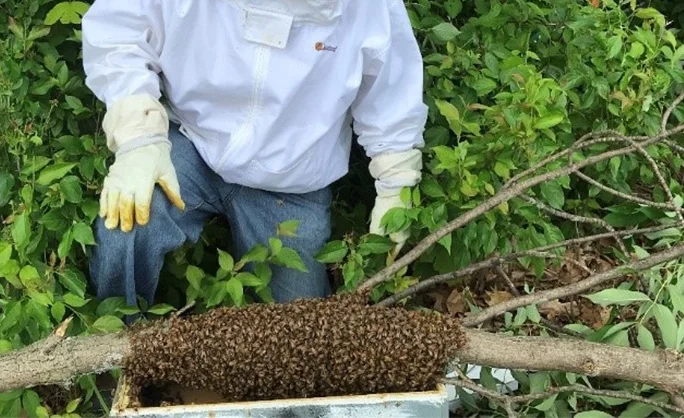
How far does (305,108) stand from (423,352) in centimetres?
75

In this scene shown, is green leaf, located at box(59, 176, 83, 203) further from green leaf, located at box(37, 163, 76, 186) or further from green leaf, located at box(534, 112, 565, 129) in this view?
green leaf, located at box(534, 112, 565, 129)

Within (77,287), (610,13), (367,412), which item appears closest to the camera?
(367,412)

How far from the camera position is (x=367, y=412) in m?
1.43

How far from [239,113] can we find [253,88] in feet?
0.30

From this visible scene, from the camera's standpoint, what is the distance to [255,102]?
1933 mm

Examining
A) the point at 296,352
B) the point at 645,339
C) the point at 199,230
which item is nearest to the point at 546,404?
the point at 645,339

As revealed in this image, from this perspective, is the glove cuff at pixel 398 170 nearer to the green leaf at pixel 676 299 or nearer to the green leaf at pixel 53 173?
the green leaf at pixel 676 299

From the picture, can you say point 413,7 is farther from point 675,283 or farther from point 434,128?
point 675,283

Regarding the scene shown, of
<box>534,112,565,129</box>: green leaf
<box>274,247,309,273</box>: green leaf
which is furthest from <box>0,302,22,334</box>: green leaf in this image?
<box>534,112,565,129</box>: green leaf

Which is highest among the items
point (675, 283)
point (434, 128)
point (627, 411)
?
point (434, 128)

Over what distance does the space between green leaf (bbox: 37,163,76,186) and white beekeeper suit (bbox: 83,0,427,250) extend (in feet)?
0.33

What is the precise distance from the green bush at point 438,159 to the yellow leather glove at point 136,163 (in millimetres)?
88

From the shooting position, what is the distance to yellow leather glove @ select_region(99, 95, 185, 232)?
180 cm

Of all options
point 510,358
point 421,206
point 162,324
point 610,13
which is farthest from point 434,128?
point 162,324
